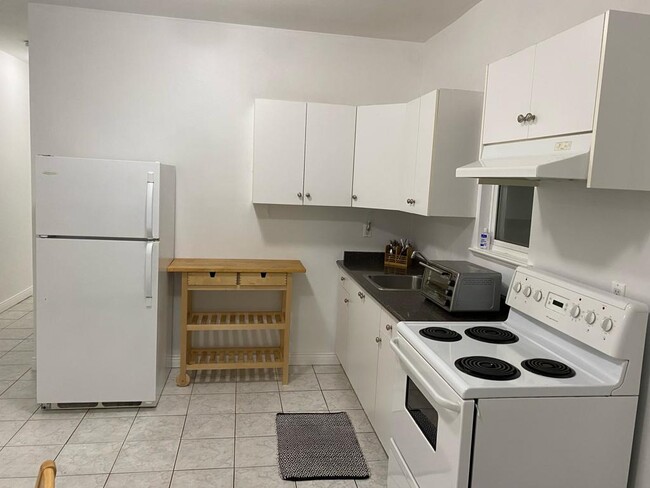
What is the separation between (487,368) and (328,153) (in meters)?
2.22

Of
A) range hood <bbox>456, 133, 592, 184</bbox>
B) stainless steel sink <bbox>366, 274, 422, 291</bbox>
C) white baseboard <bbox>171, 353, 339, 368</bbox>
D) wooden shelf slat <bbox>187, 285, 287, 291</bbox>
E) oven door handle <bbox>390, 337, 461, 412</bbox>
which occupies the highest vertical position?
range hood <bbox>456, 133, 592, 184</bbox>

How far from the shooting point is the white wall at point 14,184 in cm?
516

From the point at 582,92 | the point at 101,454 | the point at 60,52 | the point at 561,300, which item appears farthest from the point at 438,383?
the point at 60,52

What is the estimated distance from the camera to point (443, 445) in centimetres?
167

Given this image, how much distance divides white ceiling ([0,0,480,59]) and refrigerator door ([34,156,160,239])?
1146 mm

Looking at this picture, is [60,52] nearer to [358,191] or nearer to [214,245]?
[214,245]

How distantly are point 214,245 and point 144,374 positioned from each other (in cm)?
108

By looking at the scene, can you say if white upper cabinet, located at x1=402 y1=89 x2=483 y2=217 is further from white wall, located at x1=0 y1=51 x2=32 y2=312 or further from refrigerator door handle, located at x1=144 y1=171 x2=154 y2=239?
white wall, located at x1=0 y1=51 x2=32 y2=312

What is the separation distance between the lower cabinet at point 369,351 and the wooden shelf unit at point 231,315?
42cm

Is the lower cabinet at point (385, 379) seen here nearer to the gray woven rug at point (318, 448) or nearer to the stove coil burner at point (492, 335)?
the gray woven rug at point (318, 448)

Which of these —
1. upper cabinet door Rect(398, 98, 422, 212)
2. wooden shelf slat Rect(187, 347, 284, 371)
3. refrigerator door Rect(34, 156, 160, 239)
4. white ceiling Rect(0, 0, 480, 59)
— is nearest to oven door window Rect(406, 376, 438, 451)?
upper cabinet door Rect(398, 98, 422, 212)

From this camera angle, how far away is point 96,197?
304cm

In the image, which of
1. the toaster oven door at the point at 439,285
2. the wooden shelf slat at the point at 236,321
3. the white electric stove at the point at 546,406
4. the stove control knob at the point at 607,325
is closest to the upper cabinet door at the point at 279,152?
the wooden shelf slat at the point at 236,321

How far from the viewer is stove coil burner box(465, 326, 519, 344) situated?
6.67 feet
